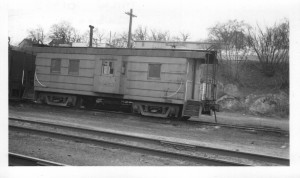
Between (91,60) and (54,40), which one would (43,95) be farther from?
(54,40)

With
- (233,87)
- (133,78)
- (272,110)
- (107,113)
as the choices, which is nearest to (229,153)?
(133,78)

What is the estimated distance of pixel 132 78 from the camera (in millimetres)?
13234

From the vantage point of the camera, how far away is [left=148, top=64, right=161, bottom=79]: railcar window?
507 inches

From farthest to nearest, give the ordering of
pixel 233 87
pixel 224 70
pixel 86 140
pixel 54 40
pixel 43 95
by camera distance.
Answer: pixel 54 40 < pixel 224 70 < pixel 233 87 < pixel 43 95 < pixel 86 140

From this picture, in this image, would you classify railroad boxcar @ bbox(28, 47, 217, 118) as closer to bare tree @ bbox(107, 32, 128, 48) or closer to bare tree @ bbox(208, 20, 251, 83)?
bare tree @ bbox(208, 20, 251, 83)

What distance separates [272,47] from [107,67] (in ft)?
45.3

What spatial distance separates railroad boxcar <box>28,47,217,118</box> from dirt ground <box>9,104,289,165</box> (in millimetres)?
718

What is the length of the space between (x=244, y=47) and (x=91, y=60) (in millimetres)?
15773

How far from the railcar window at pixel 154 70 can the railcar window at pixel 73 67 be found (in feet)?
11.9

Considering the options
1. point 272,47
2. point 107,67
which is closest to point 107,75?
point 107,67

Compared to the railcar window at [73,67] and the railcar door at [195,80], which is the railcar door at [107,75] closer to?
the railcar window at [73,67]

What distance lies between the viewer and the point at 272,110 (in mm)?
20234
